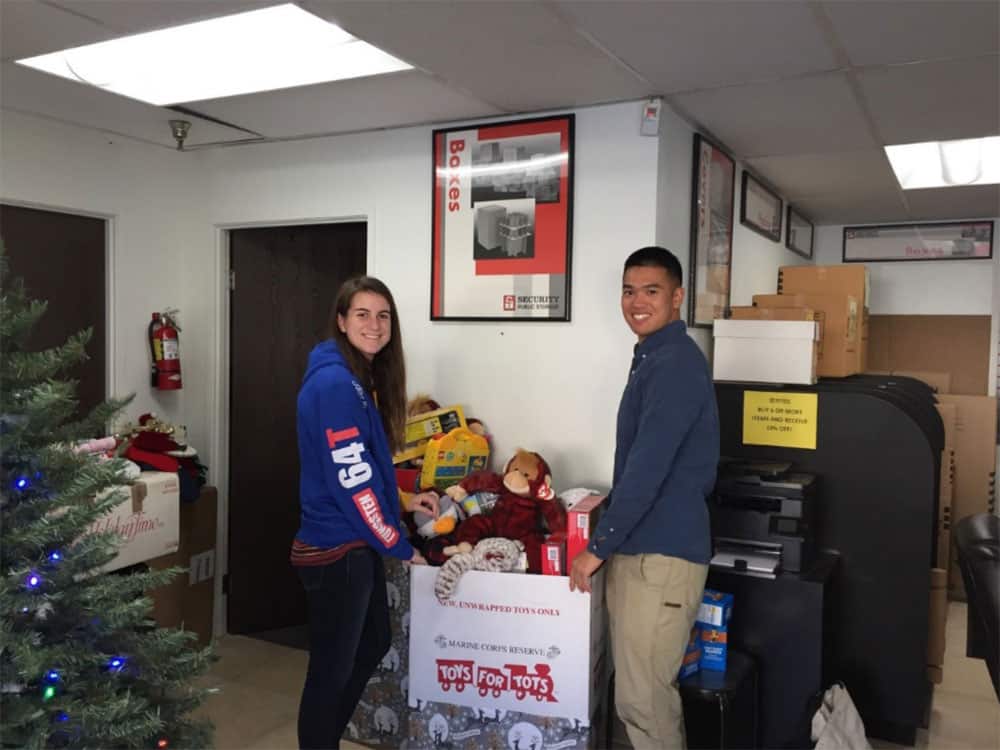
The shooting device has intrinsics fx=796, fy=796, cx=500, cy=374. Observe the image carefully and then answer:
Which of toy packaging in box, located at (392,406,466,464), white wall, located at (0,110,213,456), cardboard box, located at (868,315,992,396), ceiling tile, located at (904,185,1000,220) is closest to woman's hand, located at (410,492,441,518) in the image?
toy packaging in box, located at (392,406,466,464)

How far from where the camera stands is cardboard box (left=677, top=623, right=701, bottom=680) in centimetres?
241

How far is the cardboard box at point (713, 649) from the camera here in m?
2.46

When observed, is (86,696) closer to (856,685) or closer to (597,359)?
(597,359)

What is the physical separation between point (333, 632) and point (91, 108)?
2.16 metres

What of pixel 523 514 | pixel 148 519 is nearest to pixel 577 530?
pixel 523 514

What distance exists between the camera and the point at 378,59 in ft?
8.08

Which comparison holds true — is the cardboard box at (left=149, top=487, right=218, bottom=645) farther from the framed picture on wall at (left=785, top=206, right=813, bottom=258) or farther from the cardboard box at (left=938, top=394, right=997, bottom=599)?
the cardboard box at (left=938, top=394, right=997, bottom=599)

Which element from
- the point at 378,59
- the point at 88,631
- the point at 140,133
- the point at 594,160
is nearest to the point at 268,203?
the point at 140,133

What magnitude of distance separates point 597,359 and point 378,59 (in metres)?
1.25

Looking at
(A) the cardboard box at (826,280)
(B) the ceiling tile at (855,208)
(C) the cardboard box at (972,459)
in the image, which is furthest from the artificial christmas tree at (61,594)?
(C) the cardboard box at (972,459)

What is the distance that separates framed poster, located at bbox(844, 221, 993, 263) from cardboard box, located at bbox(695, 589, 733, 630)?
3.74m

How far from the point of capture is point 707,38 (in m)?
2.19

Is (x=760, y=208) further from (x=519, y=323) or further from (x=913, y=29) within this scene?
(x=913, y=29)

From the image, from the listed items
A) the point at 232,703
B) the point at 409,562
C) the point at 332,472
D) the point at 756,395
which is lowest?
the point at 232,703
